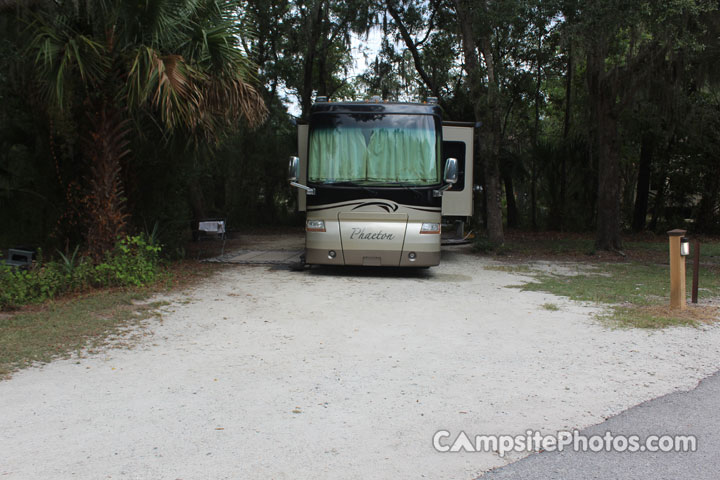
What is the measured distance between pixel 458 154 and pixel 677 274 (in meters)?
6.49

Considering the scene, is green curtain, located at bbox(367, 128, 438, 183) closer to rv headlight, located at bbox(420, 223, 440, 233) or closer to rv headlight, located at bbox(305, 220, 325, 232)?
rv headlight, located at bbox(420, 223, 440, 233)

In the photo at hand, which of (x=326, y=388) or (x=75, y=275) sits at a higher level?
(x=75, y=275)

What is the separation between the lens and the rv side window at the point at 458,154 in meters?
13.9

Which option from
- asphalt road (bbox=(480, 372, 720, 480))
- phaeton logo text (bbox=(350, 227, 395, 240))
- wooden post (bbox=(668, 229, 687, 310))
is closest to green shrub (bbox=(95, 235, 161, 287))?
phaeton logo text (bbox=(350, 227, 395, 240))

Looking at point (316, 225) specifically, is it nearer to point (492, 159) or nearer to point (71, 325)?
point (71, 325)

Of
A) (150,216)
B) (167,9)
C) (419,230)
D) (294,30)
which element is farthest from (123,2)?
(294,30)

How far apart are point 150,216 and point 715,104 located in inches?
756

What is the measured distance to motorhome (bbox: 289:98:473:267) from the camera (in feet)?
37.0

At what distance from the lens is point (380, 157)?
11508 millimetres

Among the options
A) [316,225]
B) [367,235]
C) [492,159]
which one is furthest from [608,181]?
[316,225]

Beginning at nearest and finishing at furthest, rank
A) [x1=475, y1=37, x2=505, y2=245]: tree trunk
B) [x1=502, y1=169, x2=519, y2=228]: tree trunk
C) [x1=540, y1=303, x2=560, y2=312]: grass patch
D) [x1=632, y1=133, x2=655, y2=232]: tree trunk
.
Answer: [x1=540, y1=303, x2=560, y2=312]: grass patch < [x1=475, y1=37, x2=505, y2=245]: tree trunk < [x1=632, y1=133, x2=655, y2=232]: tree trunk < [x1=502, y1=169, x2=519, y2=228]: tree trunk

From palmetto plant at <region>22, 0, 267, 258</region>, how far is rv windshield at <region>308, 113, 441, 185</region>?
1.52 metres

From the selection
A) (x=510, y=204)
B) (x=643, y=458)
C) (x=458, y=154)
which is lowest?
(x=643, y=458)

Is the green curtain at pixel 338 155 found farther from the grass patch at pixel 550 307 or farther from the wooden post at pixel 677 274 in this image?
the wooden post at pixel 677 274
